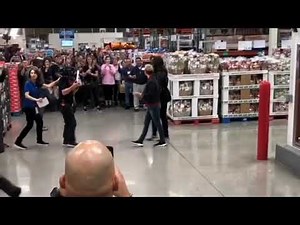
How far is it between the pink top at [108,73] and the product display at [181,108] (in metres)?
3.08

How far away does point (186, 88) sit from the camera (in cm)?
938

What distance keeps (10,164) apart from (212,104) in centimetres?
466

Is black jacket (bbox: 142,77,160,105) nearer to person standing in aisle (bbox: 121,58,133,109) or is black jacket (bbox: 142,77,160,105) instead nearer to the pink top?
person standing in aisle (bbox: 121,58,133,109)

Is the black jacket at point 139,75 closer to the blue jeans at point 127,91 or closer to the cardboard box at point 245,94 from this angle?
the blue jeans at point 127,91

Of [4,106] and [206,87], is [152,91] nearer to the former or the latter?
[206,87]

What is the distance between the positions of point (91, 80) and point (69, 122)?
14.3 ft

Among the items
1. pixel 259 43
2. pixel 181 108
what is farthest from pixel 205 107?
pixel 259 43

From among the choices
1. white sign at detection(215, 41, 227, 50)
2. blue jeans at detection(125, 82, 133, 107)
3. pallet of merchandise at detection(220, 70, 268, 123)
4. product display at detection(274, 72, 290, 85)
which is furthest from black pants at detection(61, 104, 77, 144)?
white sign at detection(215, 41, 227, 50)

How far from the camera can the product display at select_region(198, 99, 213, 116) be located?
31.3ft

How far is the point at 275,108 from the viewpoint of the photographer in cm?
988

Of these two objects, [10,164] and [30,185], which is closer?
[30,185]
